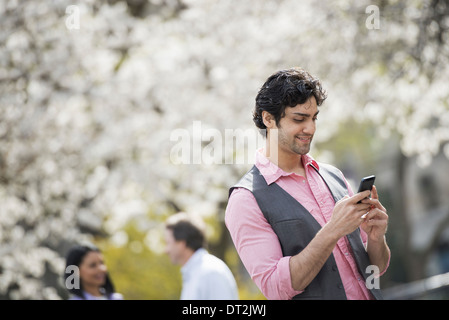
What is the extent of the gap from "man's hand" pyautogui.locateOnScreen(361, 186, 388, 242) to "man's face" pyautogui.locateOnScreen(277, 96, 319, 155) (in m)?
0.34

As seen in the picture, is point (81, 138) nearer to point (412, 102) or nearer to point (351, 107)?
point (351, 107)

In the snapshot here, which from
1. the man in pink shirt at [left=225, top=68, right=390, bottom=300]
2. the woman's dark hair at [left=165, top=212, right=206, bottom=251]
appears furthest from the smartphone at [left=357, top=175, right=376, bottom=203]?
the woman's dark hair at [left=165, top=212, right=206, bottom=251]

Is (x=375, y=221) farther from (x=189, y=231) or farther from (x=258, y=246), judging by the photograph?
(x=189, y=231)

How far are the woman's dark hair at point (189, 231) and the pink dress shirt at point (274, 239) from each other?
2.48 meters

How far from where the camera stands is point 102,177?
10.8 meters

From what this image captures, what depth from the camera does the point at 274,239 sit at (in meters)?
2.37

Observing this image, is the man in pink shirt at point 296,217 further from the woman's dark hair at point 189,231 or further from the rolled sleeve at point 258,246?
the woman's dark hair at point 189,231

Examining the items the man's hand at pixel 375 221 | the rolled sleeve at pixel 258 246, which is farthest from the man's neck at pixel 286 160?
the man's hand at pixel 375 221

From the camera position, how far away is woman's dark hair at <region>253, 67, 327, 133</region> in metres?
2.44

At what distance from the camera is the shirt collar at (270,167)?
249cm

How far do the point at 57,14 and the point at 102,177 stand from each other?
307 cm

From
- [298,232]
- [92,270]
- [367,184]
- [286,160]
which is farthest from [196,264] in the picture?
[367,184]

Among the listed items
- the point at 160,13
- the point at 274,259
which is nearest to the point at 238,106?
the point at 160,13

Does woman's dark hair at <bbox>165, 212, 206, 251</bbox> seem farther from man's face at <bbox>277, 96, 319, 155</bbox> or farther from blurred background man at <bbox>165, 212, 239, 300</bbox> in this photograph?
man's face at <bbox>277, 96, 319, 155</bbox>
